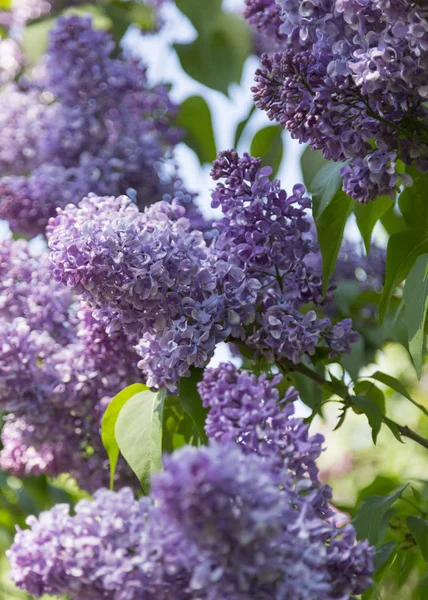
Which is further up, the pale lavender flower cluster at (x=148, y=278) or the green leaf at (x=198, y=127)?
the green leaf at (x=198, y=127)

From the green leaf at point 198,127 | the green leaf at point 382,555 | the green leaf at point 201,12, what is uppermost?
the green leaf at point 201,12

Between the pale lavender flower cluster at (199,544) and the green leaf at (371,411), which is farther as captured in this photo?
the green leaf at (371,411)

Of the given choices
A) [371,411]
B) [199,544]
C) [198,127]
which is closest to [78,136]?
[198,127]

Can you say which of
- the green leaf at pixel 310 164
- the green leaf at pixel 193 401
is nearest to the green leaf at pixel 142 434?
the green leaf at pixel 193 401

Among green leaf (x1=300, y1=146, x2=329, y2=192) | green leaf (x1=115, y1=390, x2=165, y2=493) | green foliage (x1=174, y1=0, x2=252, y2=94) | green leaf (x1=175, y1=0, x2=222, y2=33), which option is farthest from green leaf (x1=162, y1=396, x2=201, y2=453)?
green leaf (x1=175, y1=0, x2=222, y2=33)

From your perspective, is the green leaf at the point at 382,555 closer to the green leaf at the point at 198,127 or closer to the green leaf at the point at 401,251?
the green leaf at the point at 401,251

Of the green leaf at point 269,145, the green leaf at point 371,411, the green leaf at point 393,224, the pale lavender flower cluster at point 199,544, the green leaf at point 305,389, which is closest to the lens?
the pale lavender flower cluster at point 199,544

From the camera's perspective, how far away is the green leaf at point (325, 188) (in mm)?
944

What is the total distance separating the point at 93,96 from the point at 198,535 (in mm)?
1124

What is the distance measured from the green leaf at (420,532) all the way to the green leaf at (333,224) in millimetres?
289

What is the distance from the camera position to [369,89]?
30.2 inches

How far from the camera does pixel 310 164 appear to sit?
1286 mm

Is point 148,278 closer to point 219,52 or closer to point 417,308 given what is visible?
point 417,308

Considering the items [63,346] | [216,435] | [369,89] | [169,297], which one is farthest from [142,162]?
[216,435]
